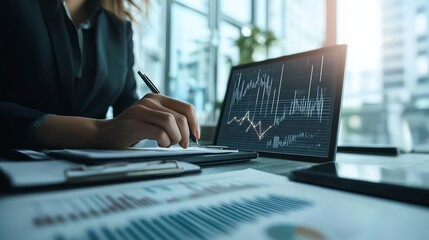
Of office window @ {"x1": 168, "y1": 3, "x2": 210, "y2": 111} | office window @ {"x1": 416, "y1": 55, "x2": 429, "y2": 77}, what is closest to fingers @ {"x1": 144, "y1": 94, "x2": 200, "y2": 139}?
office window @ {"x1": 168, "y1": 3, "x2": 210, "y2": 111}

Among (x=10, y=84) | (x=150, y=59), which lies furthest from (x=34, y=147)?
(x=150, y=59)

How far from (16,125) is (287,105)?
0.53 meters

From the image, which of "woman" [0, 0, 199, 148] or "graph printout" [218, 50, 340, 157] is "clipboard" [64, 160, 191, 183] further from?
"graph printout" [218, 50, 340, 157]

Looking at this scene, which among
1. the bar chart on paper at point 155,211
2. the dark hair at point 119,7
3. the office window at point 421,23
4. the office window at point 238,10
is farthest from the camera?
the office window at point 238,10

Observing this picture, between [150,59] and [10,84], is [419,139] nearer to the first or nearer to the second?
[150,59]

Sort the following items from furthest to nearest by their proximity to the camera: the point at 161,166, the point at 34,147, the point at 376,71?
the point at 376,71
the point at 34,147
the point at 161,166

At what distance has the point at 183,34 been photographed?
3.53 m

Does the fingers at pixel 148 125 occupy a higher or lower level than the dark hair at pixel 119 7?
lower

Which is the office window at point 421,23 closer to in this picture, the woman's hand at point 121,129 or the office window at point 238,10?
the office window at point 238,10

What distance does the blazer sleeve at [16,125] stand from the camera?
49cm

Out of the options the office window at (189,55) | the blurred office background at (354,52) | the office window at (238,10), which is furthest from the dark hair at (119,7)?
the office window at (238,10)

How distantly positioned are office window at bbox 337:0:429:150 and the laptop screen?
2145mm

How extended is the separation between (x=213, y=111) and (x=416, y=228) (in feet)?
11.2

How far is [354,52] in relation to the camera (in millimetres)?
1927
